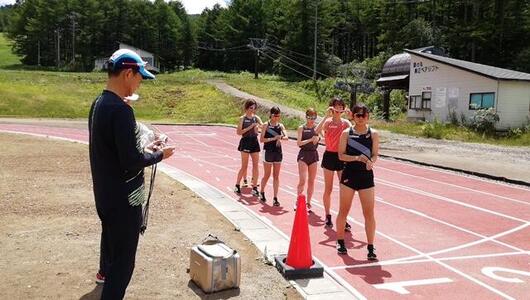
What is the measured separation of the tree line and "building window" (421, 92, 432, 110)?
29.7 metres

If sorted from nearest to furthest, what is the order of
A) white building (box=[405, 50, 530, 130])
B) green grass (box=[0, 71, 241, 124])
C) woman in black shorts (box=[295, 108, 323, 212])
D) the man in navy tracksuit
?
the man in navy tracksuit < woman in black shorts (box=[295, 108, 323, 212]) < white building (box=[405, 50, 530, 130]) < green grass (box=[0, 71, 241, 124])

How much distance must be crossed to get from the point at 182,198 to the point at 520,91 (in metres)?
21.9

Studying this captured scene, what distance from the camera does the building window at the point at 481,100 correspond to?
25.6 metres

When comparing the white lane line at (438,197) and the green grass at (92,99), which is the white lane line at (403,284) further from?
the green grass at (92,99)

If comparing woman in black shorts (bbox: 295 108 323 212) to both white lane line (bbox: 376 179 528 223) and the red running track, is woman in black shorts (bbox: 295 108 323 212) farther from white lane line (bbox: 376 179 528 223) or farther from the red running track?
white lane line (bbox: 376 179 528 223)

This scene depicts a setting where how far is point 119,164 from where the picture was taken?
10.8 ft

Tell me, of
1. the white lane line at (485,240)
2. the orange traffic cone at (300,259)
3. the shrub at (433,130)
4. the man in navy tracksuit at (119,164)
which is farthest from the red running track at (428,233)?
the shrub at (433,130)

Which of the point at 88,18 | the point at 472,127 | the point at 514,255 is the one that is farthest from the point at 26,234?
the point at 88,18

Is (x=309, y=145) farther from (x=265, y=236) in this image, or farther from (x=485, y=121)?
(x=485, y=121)

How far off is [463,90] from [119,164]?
2709 centimetres

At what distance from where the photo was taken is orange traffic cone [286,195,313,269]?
5336 mm

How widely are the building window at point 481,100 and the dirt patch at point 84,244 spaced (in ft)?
66.9

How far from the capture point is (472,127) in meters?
25.5

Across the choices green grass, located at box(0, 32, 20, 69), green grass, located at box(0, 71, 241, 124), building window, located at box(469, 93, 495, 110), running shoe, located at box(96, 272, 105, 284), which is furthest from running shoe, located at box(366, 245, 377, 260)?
green grass, located at box(0, 32, 20, 69)
